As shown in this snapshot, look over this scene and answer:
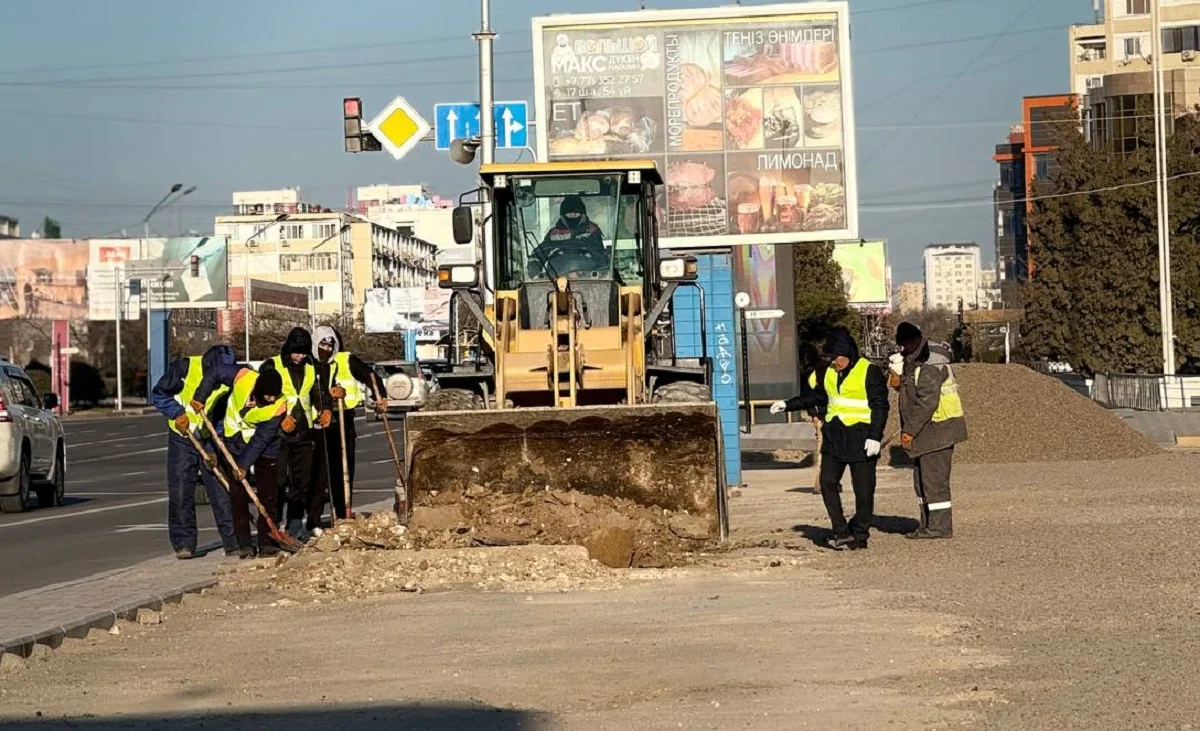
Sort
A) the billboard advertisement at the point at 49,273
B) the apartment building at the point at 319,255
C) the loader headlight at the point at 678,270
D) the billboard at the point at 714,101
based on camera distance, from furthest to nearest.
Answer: the apartment building at the point at 319,255 < the billboard advertisement at the point at 49,273 < the billboard at the point at 714,101 < the loader headlight at the point at 678,270

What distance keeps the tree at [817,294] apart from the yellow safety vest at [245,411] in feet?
190

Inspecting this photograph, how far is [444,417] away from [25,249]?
11405cm

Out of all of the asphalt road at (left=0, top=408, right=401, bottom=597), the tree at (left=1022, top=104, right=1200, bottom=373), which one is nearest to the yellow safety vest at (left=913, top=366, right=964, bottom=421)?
the asphalt road at (left=0, top=408, right=401, bottom=597)

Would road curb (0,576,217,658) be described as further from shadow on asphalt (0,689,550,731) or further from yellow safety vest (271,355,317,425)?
yellow safety vest (271,355,317,425)

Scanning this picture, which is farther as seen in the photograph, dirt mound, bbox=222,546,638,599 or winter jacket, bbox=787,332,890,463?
winter jacket, bbox=787,332,890,463

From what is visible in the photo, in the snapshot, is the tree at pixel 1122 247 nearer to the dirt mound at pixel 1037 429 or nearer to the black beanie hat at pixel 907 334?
the dirt mound at pixel 1037 429

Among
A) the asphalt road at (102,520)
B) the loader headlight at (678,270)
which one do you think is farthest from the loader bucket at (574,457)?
the asphalt road at (102,520)

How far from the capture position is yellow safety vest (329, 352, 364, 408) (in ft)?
52.2

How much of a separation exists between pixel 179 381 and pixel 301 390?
977 mm

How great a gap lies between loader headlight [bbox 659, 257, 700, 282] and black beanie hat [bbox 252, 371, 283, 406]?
11.3ft

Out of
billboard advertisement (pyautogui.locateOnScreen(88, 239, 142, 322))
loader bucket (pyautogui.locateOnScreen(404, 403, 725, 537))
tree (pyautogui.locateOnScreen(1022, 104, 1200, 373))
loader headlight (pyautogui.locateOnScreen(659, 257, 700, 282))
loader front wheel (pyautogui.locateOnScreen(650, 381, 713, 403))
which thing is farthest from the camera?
billboard advertisement (pyautogui.locateOnScreen(88, 239, 142, 322))

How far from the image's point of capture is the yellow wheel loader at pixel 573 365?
14625mm

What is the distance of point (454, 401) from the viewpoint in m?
15.7

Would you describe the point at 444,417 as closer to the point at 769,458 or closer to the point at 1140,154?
the point at 769,458
